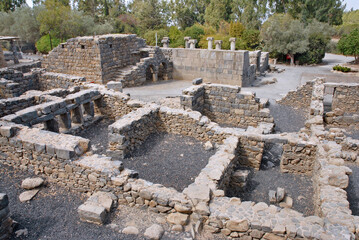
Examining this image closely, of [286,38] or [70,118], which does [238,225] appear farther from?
[286,38]

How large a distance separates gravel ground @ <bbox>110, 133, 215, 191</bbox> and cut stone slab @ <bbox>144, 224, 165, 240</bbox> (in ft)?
6.95

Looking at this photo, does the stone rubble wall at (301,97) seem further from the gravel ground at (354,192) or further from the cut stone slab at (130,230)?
the cut stone slab at (130,230)

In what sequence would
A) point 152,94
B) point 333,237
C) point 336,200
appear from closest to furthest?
point 333,237 < point 336,200 < point 152,94

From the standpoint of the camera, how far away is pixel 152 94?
60.1 feet

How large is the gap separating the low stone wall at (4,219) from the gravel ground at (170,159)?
11.3 ft

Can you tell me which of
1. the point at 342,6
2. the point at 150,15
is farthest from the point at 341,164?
the point at 342,6

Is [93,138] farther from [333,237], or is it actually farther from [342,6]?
[342,6]

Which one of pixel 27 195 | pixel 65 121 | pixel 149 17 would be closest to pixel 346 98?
pixel 65 121

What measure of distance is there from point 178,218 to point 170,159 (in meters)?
3.50

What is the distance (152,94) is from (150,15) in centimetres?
2880

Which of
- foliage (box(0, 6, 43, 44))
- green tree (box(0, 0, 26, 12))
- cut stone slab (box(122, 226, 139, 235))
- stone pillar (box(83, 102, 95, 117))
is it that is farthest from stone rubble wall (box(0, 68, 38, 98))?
green tree (box(0, 0, 26, 12))

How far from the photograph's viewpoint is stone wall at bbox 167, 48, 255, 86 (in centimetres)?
2030

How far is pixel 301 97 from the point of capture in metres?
16.1

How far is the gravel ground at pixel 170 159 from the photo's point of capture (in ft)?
26.2
